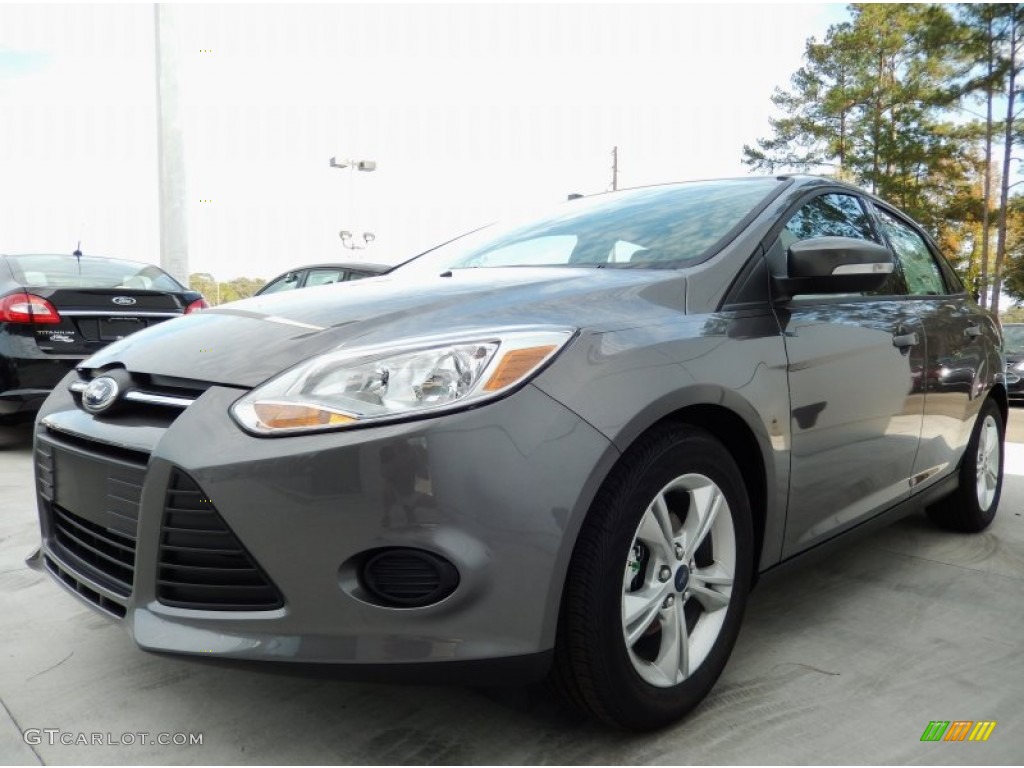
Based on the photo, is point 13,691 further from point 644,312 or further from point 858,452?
point 858,452

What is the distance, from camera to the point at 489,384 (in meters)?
1.49

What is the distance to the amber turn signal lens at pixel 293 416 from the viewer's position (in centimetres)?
146

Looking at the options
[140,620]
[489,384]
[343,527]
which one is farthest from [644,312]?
[140,620]

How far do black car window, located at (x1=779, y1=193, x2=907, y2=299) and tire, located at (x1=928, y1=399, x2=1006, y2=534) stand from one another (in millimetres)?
900

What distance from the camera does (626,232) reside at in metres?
2.43

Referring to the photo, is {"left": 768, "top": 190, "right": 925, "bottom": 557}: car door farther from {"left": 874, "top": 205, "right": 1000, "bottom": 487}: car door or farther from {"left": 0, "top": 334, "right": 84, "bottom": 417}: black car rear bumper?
{"left": 0, "top": 334, "right": 84, "bottom": 417}: black car rear bumper

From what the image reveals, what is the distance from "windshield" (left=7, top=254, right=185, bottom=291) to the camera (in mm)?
4805

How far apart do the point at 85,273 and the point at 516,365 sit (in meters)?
4.42

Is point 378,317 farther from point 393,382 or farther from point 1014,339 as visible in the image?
point 1014,339

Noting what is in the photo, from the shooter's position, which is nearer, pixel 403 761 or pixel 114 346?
pixel 403 761

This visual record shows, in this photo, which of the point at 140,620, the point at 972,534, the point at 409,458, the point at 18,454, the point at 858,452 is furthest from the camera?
the point at 18,454

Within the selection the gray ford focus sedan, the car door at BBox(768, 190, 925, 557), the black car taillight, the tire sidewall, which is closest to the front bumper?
the gray ford focus sedan

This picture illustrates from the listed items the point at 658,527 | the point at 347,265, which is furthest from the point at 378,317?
the point at 347,265

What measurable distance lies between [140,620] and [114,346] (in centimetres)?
78
